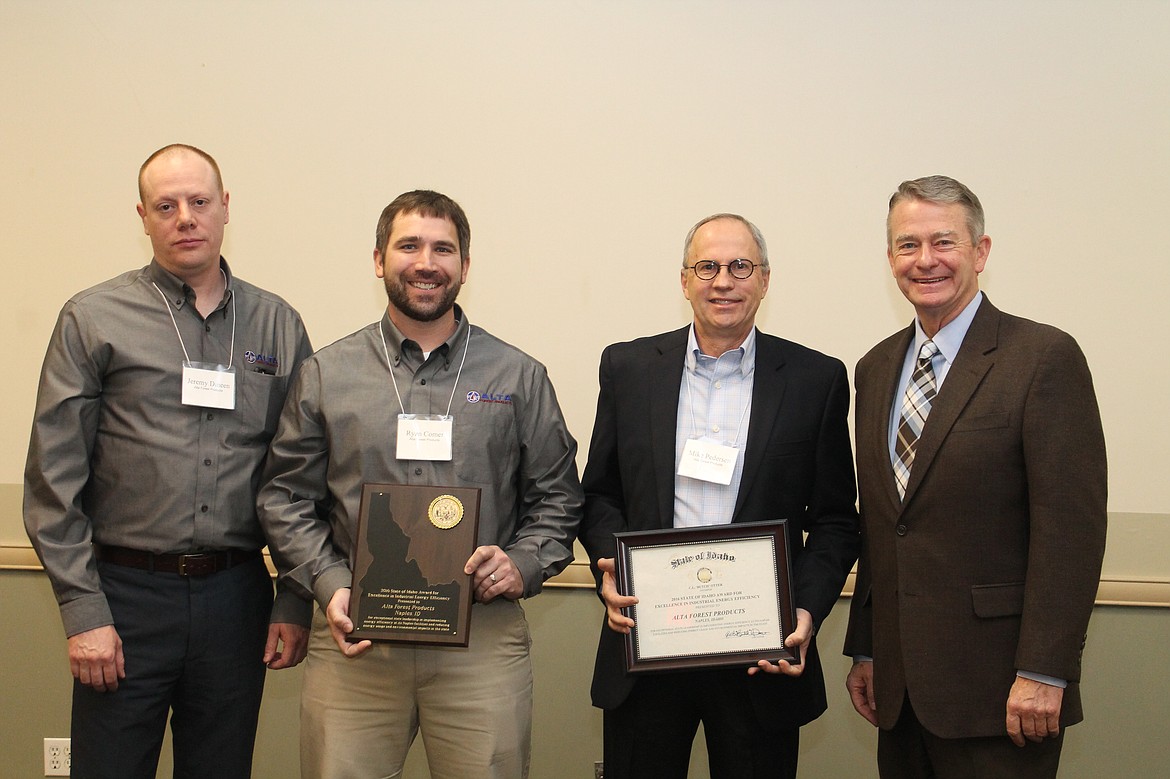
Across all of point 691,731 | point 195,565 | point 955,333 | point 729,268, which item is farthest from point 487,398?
point 955,333

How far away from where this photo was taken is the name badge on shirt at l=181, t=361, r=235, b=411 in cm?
235

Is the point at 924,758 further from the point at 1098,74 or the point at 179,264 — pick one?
the point at 1098,74

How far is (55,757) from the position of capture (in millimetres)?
3555

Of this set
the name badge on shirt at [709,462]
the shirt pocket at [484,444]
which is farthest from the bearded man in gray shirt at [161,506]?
the name badge on shirt at [709,462]

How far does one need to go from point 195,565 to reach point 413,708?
68 centimetres

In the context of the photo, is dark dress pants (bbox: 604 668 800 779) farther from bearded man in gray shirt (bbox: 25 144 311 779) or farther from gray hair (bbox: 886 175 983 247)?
gray hair (bbox: 886 175 983 247)

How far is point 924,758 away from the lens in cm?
214

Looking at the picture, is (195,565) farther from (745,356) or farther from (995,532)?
(995,532)

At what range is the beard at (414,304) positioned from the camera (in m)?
2.32

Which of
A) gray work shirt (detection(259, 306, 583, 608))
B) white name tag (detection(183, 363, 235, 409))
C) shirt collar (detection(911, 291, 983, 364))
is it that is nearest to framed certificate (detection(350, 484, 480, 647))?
gray work shirt (detection(259, 306, 583, 608))

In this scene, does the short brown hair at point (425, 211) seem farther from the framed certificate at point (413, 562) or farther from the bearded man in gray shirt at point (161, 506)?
the framed certificate at point (413, 562)

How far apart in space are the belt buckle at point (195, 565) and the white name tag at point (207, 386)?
1.29 ft

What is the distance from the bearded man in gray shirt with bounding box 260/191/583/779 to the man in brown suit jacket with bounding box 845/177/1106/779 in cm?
87

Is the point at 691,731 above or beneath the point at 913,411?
beneath
